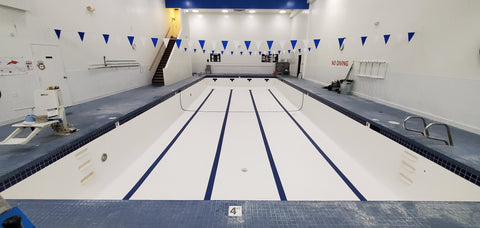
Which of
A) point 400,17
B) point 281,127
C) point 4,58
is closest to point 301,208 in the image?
point 281,127

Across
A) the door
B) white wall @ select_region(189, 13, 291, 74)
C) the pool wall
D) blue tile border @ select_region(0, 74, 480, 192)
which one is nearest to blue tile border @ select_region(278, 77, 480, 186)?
blue tile border @ select_region(0, 74, 480, 192)

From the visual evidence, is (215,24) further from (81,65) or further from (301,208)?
(301,208)

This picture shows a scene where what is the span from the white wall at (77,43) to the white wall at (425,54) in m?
4.89

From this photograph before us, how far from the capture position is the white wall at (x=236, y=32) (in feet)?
36.8

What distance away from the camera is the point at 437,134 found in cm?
236

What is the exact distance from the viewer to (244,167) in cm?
279

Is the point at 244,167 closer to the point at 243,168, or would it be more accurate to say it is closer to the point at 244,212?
the point at 243,168

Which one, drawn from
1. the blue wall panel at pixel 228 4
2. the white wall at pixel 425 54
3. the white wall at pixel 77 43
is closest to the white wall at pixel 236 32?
the blue wall panel at pixel 228 4

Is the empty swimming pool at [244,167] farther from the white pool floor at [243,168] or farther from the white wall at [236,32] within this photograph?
the white wall at [236,32]

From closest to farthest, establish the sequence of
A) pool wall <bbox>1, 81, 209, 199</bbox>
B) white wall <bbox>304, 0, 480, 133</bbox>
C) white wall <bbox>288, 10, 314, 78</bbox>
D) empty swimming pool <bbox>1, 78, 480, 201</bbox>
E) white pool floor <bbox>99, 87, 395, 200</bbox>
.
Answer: pool wall <bbox>1, 81, 209, 199</bbox> < empty swimming pool <bbox>1, 78, 480, 201</bbox> < white pool floor <bbox>99, 87, 395, 200</bbox> < white wall <bbox>304, 0, 480, 133</bbox> < white wall <bbox>288, 10, 314, 78</bbox>

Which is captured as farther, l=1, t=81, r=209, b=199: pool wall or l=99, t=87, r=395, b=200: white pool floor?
l=99, t=87, r=395, b=200: white pool floor

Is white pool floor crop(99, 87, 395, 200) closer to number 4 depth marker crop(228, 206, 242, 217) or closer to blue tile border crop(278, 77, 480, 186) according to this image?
blue tile border crop(278, 77, 480, 186)

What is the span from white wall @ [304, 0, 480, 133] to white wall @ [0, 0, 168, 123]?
4.89m

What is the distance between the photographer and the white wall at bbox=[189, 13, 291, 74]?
11219 mm
